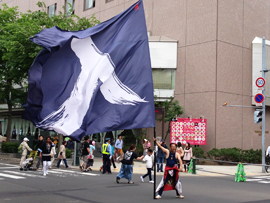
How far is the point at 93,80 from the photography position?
970 centimetres

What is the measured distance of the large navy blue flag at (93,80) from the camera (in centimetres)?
916

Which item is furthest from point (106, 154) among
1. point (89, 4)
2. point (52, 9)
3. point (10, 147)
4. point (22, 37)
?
point (52, 9)

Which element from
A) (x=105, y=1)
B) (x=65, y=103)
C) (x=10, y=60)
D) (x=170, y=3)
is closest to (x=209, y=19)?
(x=170, y=3)

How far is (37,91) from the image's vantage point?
368 inches

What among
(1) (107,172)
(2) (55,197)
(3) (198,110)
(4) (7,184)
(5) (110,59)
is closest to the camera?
(5) (110,59)

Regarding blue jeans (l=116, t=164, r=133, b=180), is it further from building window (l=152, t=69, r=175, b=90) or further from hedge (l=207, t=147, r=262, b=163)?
building window (l=152, t=69, r=175, b=90)

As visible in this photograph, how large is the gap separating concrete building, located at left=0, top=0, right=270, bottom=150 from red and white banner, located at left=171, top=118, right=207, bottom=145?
814 millimetres

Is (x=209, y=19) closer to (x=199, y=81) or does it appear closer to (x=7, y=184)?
(x=199, y=81)

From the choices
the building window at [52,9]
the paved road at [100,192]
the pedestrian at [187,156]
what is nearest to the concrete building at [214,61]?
the pedestrian at [187,156]

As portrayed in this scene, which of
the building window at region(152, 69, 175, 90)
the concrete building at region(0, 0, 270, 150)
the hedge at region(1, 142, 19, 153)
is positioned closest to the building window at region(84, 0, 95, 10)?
the concrete building at region(0, 0, 270, 150)

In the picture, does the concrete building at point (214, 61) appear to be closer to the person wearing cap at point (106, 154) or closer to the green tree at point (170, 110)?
the green tree at point (170, 110)

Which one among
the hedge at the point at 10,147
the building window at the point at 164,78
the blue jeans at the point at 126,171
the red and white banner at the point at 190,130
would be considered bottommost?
the blue jeans at the point at 126,171

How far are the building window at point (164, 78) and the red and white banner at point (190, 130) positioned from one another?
394cm

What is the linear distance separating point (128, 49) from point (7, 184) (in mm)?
8099
